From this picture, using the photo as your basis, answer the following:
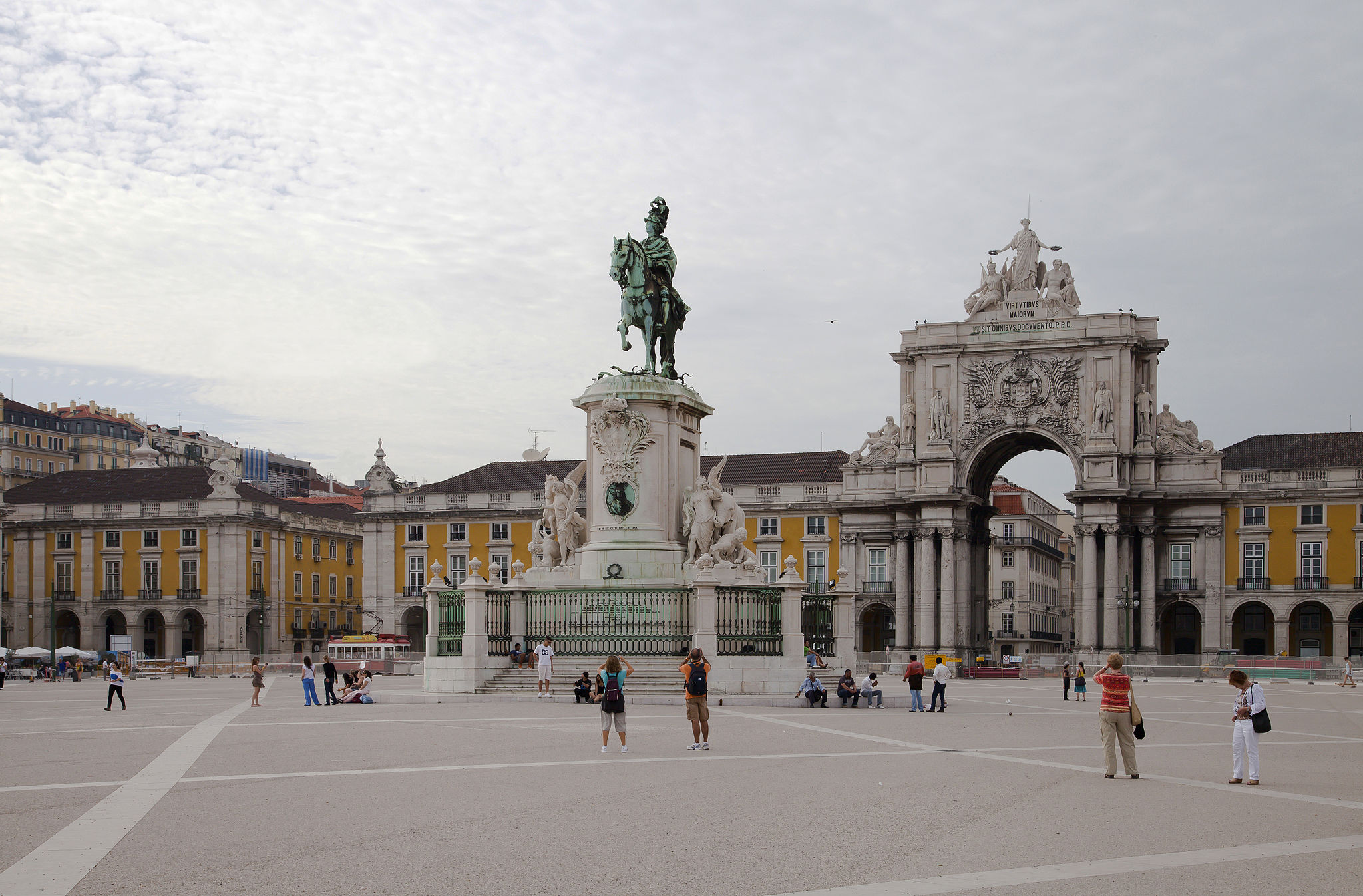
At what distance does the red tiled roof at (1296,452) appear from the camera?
7800cm

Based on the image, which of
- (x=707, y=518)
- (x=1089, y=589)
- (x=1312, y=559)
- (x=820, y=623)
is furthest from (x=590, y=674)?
(x=1312, y=559)

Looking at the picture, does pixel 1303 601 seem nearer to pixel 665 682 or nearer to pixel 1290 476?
pixel 1290 476

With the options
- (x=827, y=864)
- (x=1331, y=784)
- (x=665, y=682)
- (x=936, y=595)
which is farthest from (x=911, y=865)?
(x=936, y=595)

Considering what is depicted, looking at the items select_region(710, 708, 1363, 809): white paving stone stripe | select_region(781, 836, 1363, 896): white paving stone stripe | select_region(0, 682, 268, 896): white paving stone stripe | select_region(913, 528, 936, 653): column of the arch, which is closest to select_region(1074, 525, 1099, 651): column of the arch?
select_region(913, 528, 936, 653): column of the arch

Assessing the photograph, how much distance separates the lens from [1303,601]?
7381 centimetres

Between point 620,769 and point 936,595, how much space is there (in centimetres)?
6341

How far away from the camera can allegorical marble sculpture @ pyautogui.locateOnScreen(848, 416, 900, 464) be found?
80125mm

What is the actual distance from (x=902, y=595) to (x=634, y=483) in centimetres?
5281

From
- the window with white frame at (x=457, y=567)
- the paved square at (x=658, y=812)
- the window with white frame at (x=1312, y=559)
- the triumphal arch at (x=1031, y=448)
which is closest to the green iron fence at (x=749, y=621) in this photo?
the paved square at (x=658, y=812)

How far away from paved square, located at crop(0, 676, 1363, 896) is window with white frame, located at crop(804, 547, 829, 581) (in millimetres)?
59120

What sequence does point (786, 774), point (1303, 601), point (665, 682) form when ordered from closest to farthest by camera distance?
point (786, 774), point (665, 682), point (1303, 601)

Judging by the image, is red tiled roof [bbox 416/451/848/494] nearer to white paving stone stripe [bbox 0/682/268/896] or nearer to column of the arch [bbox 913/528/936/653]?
column of the arch [bbox 913/528/936/653]

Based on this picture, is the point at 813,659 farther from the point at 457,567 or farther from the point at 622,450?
the point at 457,567

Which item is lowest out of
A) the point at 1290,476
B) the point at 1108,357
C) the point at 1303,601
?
the point at 1303,601
